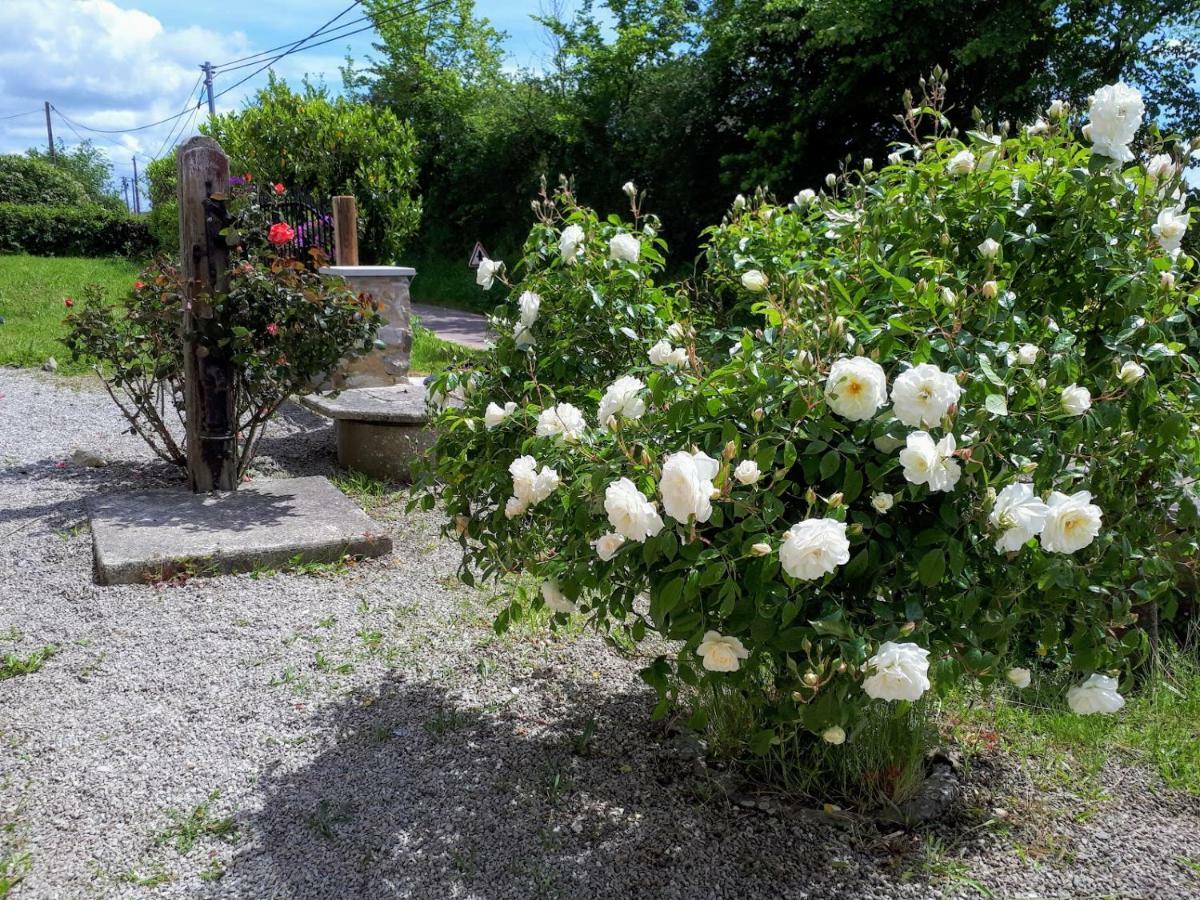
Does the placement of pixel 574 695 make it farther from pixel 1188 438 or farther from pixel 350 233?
pixel 350 233

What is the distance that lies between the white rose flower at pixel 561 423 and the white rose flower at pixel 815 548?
1.93ft

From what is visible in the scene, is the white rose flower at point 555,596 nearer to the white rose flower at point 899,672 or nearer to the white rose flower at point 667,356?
the white rose flower at point 667,356

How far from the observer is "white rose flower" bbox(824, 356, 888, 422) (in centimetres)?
160

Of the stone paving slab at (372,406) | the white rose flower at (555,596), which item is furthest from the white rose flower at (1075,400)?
the stone paving slab at (372,406)

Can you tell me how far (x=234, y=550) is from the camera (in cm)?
367

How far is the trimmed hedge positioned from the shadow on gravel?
3125 centimetres

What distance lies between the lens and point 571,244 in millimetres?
2416

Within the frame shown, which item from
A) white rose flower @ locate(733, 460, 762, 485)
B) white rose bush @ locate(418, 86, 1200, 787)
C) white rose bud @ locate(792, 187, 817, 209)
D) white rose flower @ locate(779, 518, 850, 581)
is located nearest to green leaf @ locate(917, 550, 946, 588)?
white rose bush @ locate(418, 86, 1200, 787)

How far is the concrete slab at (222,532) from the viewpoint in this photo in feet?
11.7

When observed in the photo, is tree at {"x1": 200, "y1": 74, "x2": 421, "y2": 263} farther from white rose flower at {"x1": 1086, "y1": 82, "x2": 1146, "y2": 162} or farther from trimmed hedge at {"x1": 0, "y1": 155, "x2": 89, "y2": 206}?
trimmed hedge at {"x1": 0, "y1": 155, "x2": 89, "y2": 206}

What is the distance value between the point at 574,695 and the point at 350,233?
518 centimetres

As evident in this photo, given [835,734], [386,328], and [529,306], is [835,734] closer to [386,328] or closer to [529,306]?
[529,306]

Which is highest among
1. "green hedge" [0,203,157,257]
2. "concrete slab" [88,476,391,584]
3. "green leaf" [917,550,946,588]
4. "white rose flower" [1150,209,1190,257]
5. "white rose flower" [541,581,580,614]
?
"green hedge" [0,203,157,257]

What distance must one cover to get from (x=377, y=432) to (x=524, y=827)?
11.2 ft
